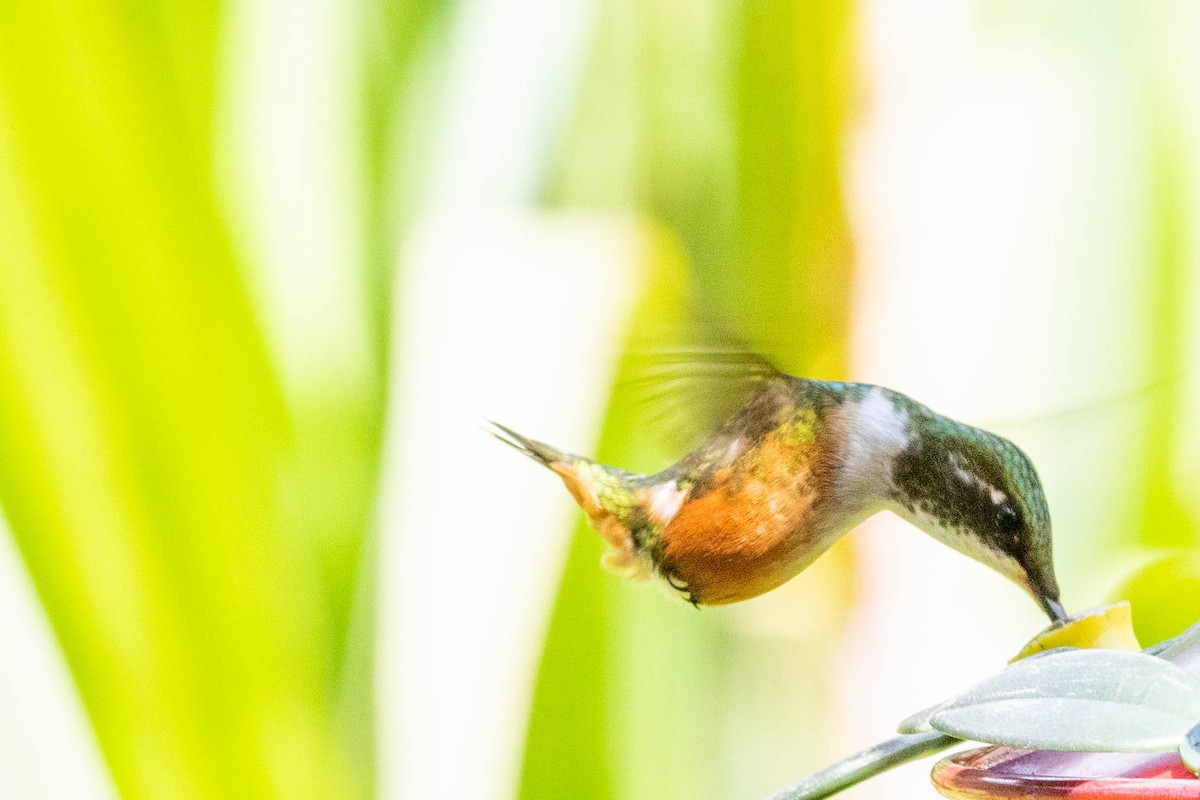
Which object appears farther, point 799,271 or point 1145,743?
point 799,271

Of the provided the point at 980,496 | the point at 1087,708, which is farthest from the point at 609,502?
the point at 1087,708

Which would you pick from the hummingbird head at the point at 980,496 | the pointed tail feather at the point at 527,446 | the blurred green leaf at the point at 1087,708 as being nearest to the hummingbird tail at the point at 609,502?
the pointed tail feather at the point at 527,446

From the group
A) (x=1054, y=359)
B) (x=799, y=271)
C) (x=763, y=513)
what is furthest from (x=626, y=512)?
(x=1054, y=359)

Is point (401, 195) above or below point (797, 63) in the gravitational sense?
below

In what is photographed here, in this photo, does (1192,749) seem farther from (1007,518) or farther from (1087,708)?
(1007,518)

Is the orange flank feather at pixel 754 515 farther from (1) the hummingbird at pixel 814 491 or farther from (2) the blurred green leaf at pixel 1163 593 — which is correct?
(2) the blurred green leaf at pixel 1163 593

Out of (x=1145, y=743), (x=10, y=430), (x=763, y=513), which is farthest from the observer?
(x=10, y=430)

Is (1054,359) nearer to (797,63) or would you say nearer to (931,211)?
(931,211)

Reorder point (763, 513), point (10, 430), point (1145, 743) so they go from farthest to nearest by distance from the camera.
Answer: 1. point (10, 430)
2. point (763, 513)
3. point (1145, 743)
